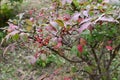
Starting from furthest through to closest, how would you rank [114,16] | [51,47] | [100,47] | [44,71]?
[44,71] < [100,47] < [51,47] < [114,16]

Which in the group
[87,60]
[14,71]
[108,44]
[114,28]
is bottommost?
[14,71]

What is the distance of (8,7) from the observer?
14.4ft

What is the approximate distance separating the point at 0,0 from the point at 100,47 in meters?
2.64

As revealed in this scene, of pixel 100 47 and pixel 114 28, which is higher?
pixel 114 28

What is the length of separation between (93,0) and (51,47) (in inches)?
26.3

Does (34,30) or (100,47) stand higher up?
(34,30)

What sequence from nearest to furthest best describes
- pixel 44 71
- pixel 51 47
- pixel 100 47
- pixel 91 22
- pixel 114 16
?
pixel 91 22 → pixel 114 16 → pixel 51 47 → pixel 100 47 → pixel 44 71

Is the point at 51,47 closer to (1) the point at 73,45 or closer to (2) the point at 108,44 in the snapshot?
(1) the point at 73,45

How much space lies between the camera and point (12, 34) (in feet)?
5.66

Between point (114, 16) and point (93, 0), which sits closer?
point (114, 16)

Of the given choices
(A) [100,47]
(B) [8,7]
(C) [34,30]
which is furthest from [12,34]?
(B) [8,7]

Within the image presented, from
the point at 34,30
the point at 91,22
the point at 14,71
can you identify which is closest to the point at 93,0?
the point at 34,30

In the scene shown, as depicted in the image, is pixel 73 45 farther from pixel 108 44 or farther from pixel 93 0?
pixel 93 0

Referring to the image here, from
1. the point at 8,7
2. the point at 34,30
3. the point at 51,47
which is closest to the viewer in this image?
the point at 34,30
